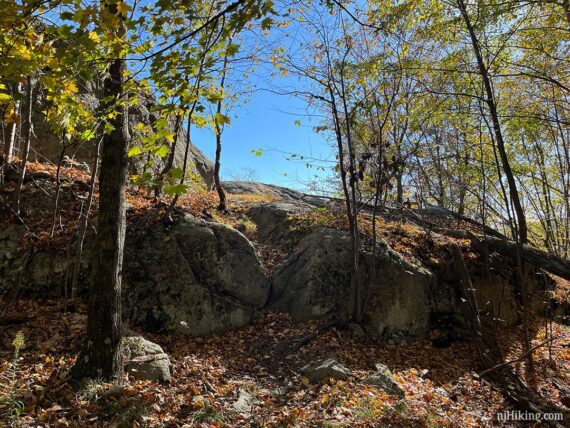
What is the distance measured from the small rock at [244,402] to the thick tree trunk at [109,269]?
1.52m

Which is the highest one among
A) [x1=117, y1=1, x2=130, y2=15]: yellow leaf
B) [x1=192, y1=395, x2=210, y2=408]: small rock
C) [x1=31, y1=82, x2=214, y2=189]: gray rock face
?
[x1=31, y1=82, x2=214, y2=189]: gray rock face

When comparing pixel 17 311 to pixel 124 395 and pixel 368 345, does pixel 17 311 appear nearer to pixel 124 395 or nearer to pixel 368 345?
pixel 124 395

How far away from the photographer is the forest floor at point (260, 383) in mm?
4102

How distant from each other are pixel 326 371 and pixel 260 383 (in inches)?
41.7

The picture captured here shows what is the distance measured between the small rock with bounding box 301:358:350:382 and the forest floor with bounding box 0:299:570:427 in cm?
15

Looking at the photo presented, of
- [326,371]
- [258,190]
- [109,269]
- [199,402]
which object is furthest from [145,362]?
[258,190]

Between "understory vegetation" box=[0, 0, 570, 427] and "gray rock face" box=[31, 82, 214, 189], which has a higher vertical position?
"gray rock face" box=[31, 82, 214, 189]

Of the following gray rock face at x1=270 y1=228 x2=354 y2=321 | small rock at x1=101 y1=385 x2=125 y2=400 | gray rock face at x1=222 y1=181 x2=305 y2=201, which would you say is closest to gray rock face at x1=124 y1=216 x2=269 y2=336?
gray rock face at x1=270 y1=228 x2=354 y2=321

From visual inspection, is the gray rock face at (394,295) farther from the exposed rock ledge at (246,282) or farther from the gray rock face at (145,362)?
the gray rock face at (145,362)

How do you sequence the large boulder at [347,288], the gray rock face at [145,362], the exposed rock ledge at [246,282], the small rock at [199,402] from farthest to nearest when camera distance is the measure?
the large boulder at [347,288] < the exposed rock ledge at [246,282] < the gray rock face at [145,362] < the small rock at [199,402]

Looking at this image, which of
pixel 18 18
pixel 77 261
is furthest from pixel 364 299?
pixel 18 18

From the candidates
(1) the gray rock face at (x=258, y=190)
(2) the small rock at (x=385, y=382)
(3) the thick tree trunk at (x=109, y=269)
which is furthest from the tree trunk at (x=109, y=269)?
(1) the gray rock face at (x=258, y=190)

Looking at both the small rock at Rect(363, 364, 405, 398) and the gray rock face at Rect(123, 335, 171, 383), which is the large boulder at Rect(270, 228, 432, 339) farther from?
the gray rock face at Rect(123, 335, 171, 383)

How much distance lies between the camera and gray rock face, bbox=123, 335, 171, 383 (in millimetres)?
4879
